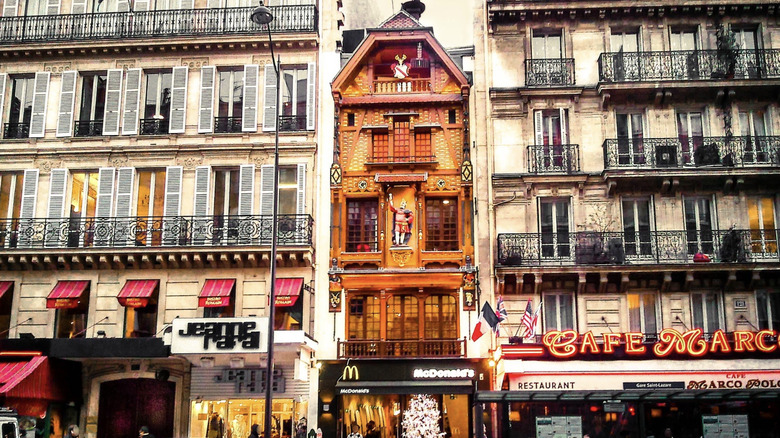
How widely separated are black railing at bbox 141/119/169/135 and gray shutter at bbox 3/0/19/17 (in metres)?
7.01

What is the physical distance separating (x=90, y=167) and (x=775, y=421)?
2442 cm

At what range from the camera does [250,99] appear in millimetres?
28516

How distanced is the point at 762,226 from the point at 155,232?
21112 mm

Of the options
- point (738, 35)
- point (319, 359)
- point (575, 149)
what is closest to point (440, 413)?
point (319, 359)

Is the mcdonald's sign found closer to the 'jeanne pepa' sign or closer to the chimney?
the 'jeanne pepa' sign

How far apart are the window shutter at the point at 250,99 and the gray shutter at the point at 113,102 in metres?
4.67

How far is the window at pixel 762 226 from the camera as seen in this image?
87.6ft

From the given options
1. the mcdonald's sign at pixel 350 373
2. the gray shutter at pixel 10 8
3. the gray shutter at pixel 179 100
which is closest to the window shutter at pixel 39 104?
the gray shutter at pixel 10 8

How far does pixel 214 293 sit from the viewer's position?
26531mm

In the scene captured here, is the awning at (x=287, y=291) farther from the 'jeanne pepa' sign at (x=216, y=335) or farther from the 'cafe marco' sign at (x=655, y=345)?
the 'cafe marco' sign at (x=655, y=345)

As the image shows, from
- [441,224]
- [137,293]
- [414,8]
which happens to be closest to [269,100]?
[414,8]

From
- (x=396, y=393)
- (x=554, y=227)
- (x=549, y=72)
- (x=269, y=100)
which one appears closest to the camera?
(x=396, y=393)

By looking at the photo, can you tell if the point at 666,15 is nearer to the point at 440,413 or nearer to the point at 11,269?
the point at 440,413

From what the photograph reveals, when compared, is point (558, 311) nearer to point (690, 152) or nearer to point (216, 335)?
point (690, 152)
